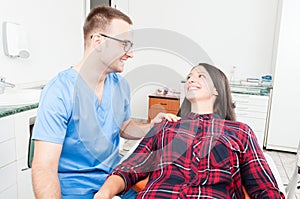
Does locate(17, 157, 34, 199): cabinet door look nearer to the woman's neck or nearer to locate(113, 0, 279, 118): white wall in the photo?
the woman's neck

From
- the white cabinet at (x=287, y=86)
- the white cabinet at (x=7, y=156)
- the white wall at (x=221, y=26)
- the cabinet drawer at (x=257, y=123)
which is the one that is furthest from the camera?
the white wall at (x=221, y=26)

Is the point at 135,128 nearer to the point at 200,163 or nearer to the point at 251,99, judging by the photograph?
the point at 200,163

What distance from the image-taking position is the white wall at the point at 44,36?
6.94 feet

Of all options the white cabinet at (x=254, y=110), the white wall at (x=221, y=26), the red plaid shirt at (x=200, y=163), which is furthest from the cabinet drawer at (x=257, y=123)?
the red plaid shirt at (x=200, y=163)

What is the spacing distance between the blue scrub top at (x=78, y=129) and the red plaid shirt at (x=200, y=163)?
109 millimetres

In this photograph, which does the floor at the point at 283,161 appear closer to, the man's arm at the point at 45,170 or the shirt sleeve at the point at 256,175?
the shirt sleeve at the point at 256,175

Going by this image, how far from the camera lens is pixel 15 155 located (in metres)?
1.56

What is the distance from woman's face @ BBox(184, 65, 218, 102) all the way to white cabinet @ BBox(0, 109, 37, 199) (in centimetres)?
105

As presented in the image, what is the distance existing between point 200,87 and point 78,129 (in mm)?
672

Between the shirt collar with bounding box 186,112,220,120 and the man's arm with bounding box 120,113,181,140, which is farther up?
the shirt collar with bounding box 186,112,220,120

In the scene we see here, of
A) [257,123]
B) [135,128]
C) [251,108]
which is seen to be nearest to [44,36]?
[135,128]

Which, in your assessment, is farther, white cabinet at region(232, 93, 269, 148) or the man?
white cabinet at region(232, 93, 269, 148)

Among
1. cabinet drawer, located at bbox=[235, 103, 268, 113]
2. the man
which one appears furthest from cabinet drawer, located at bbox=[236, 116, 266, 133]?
the man

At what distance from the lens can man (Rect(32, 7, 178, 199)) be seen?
0.97m
